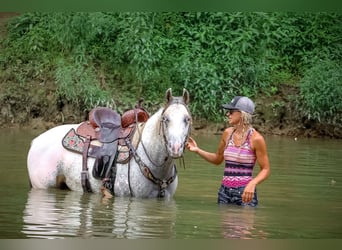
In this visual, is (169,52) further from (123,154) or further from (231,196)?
(231,196)

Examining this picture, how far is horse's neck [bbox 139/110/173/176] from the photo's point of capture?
304 inches

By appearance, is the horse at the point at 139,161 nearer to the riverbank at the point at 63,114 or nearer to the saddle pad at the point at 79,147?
the saddle pad at the point at 79,147

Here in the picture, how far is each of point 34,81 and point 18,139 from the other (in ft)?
14.1

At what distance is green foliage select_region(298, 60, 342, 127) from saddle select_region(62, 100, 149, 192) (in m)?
9.39

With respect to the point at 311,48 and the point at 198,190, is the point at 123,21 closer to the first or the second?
the point at 311,48

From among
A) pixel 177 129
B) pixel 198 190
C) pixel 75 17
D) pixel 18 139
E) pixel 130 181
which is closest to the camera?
pixel 177 129

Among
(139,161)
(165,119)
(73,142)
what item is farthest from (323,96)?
(165,119)

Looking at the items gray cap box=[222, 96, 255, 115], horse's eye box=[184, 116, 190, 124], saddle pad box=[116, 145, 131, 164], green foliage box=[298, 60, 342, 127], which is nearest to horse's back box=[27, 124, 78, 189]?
saddle pad box=[116, 145, 131, 164]

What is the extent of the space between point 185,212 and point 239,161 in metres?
0.66

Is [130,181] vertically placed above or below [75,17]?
below

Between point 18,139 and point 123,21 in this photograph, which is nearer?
point 18,139

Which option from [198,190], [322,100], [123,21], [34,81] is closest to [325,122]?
[322,100]

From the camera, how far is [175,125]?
730 cm

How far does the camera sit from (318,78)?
18.1 meters
